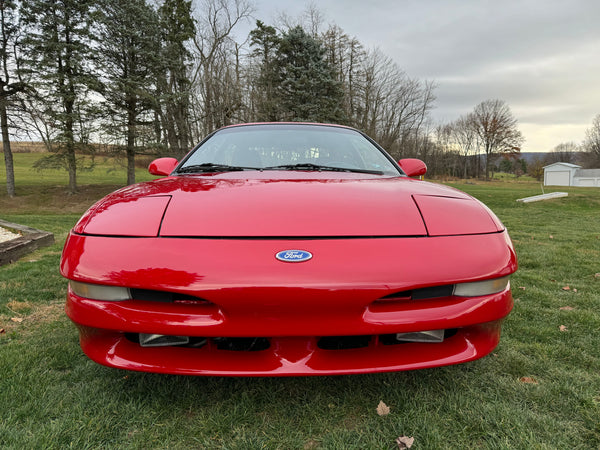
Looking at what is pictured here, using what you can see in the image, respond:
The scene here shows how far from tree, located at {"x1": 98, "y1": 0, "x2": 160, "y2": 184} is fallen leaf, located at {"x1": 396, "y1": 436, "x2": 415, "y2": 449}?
1961cm

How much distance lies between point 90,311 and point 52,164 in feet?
66.0

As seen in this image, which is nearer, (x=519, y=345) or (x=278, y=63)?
(x=519, y=345)

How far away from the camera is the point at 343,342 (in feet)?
4.16

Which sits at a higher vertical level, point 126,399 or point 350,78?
point 350,78

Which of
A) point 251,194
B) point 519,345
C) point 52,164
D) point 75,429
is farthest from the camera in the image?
point 52,164

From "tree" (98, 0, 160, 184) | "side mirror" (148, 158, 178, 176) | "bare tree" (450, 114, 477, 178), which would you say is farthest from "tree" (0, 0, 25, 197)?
"bare tree" (450, 114, 477, 178)

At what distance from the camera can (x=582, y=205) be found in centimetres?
1308

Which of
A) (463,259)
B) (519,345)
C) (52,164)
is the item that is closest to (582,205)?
(519,345)

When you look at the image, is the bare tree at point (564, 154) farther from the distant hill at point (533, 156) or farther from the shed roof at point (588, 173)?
the shed roof at point (588, 173)

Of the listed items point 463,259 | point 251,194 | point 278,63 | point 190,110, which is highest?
point 278,63

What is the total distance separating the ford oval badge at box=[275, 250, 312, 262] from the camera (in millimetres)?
1150

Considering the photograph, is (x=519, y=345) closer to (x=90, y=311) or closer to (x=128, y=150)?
(x=90, y=311)

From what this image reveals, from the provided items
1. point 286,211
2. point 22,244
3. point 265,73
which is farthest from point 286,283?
point 265,73

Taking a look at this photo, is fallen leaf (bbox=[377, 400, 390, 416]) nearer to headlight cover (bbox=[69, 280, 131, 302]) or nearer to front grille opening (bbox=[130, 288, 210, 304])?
front grille opening (bbox=[130, 288, 210, 304])
